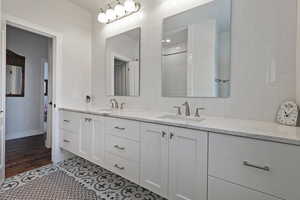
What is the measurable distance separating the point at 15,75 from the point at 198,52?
413 cm

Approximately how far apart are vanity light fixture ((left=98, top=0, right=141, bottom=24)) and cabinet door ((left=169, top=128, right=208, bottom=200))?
1808mm

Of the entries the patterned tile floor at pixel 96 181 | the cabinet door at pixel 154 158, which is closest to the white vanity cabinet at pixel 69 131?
the patterned tile floor at pixel 96 181

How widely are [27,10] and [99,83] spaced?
1390 millimetres

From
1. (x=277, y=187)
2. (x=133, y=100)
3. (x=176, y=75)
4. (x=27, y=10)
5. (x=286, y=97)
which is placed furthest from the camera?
(x=133, y=100)

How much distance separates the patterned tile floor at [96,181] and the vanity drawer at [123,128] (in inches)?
24.8

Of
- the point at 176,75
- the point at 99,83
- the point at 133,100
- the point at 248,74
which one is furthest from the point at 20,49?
the point at 248,74

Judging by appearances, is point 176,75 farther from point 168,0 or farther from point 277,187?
point 277,187

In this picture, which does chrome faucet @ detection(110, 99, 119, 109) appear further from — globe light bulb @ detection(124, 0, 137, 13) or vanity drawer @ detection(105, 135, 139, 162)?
globe light bulb @ detection(124, 0, 137, 13)

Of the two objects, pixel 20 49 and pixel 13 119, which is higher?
pixel 20 49

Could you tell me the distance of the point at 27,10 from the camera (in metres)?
2.19

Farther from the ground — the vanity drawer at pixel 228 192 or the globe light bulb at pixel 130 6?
the globe light bulb at pixel 130 6

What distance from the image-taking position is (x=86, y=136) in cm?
214

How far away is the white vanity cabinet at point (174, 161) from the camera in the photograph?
1.15 meters

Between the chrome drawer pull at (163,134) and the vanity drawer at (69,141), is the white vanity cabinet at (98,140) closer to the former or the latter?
the vanity drawer at (69,141)
